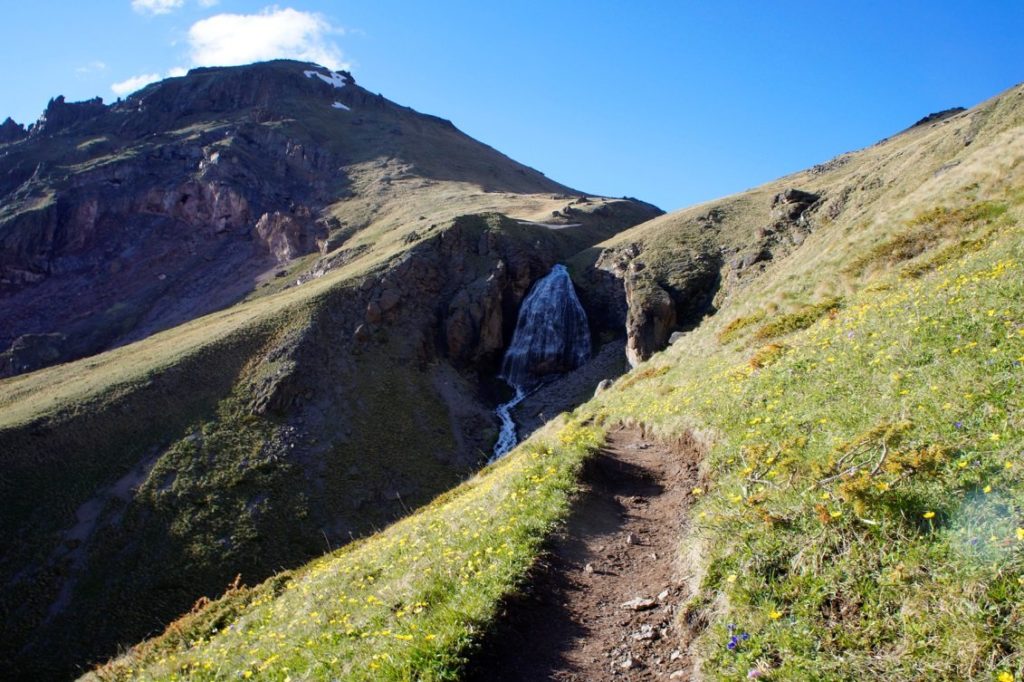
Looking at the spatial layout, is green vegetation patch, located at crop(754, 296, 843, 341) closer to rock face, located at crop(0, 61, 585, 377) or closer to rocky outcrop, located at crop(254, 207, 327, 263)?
rock face, located at crop(0, 61, 585, 377)

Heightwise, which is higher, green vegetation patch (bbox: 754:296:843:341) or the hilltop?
green vegetation patch (bbox: 754:296:843:341)

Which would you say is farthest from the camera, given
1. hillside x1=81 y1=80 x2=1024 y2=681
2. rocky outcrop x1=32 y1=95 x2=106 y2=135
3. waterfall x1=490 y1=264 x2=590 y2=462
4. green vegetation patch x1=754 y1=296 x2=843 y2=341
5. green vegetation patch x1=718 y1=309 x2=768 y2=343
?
rocky outcrop x1=32 y1=95 x2=106 y2=135

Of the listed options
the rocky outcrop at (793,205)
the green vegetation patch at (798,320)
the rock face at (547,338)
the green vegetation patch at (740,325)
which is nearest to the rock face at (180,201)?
the rock face at (547,338)

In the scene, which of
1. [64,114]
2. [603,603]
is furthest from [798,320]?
[64,114]

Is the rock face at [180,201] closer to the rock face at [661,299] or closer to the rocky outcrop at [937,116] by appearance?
the rock face at [661,299]

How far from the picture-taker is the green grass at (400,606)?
741cm

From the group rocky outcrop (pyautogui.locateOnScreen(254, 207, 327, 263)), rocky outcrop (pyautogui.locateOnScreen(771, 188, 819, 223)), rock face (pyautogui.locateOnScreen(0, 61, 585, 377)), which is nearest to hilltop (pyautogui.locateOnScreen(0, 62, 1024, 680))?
rocky outcrop (pyautogui.locateOnScreen(771, 188, 819, 223))

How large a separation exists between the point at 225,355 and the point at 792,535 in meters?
56.8

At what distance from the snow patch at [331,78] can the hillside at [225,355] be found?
5687cm

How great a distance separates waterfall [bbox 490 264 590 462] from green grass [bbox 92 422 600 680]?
148ft

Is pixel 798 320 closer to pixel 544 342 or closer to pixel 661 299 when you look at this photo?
pixel 661 299

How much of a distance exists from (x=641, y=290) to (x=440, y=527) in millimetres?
48935

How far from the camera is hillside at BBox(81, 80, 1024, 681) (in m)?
5.37

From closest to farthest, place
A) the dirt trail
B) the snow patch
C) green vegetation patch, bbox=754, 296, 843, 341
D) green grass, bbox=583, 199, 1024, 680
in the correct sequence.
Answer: green grass, bbox=583, 199, 1024, 680, the dirt trail, green vegetation patch, bbox=754, 296, 843, 341, the snow patch
